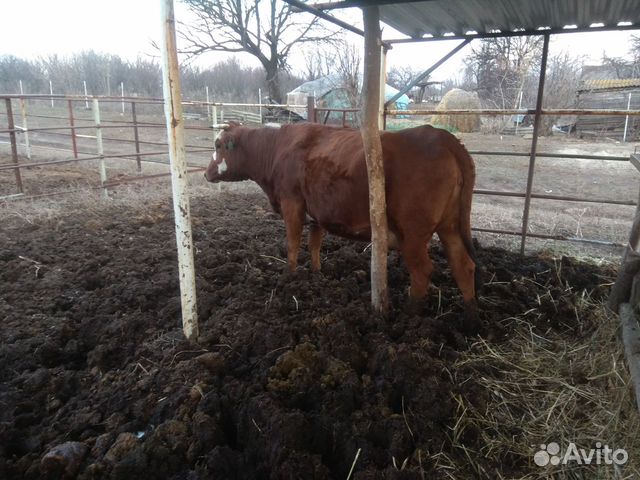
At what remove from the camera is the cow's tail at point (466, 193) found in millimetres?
3348

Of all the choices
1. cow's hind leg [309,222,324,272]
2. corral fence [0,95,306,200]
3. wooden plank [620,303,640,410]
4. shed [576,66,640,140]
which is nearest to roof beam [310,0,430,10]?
cow's hind leg [309,222,324,272]

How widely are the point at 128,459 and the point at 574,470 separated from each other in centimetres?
199

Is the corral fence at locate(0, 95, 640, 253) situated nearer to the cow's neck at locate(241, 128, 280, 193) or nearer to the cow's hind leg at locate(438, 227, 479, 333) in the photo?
the cow's neck at locate(241, 128, 280, 193)

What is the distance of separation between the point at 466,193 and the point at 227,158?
107 inches

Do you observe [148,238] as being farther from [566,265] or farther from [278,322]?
[566,265]

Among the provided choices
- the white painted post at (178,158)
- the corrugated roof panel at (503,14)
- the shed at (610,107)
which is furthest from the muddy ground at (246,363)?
the shed at (610,107)

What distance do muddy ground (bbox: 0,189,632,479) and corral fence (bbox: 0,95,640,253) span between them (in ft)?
3.67

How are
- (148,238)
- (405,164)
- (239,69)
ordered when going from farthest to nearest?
(239,69) < (148,238) < (405,164)

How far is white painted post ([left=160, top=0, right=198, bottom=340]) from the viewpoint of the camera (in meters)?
2.53

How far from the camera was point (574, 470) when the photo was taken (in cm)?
207

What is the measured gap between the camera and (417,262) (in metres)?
Result: 3.38

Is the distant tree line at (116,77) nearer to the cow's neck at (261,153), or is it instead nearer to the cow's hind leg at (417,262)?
the cow's neck at (261,153)

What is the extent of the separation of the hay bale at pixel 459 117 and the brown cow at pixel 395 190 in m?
13.2

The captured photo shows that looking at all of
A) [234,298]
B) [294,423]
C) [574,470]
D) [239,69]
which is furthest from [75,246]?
[239,69]
